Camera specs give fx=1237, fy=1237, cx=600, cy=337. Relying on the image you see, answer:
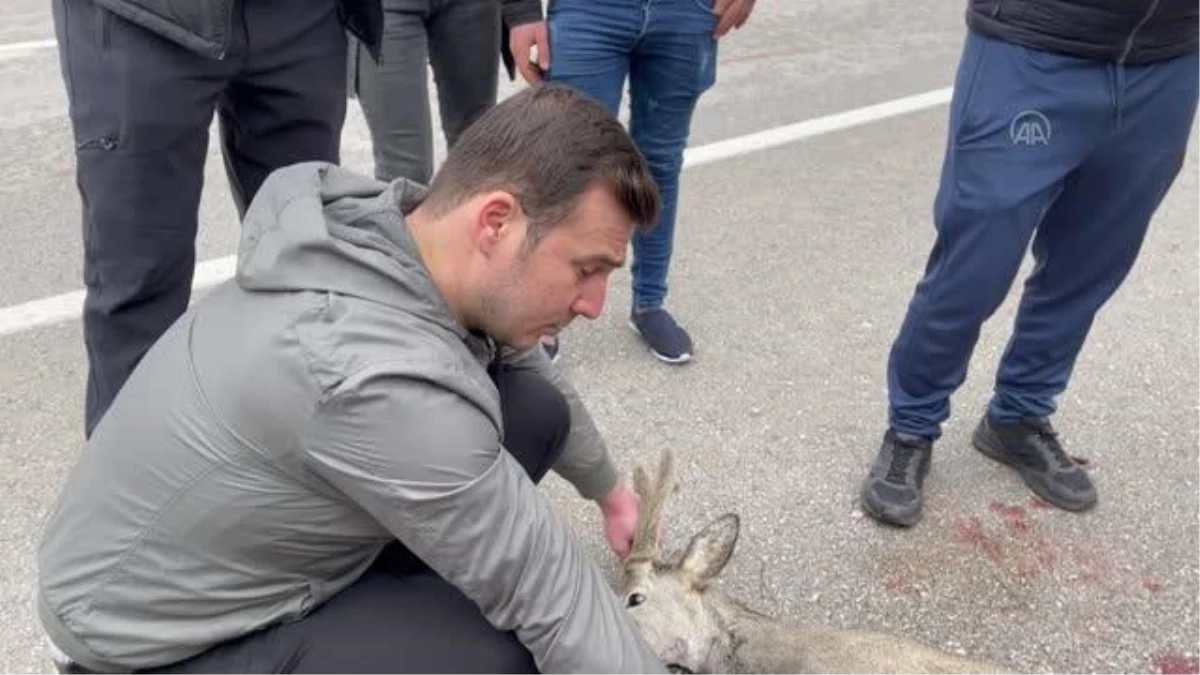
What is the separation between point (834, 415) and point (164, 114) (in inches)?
74.9

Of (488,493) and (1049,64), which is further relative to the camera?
(1049,64)

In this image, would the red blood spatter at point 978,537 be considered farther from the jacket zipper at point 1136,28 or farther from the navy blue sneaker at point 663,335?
the jacket zipper at point 1136,28

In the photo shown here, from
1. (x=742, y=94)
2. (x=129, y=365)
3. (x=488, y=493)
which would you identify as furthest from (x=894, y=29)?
(x=488, y=493)

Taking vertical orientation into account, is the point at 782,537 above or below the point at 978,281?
below

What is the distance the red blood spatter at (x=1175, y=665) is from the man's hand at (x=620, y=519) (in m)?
1.13

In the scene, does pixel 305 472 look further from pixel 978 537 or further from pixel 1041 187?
pixel 978 537

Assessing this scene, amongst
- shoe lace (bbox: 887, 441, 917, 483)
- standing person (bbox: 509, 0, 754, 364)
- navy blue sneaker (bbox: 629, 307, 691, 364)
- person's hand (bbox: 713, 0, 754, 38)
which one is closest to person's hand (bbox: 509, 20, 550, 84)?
standing person (bbox: 509, 0, 754, 364)

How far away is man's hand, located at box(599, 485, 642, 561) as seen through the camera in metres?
2.59

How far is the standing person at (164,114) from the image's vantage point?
2395mm

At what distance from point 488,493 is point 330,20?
1.45m

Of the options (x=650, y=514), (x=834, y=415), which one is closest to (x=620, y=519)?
(x=650, y=514)

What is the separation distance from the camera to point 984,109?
2.58 m

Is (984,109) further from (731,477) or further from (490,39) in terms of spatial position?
(490,39)

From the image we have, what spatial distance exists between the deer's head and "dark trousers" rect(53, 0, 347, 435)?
43.8 inches
